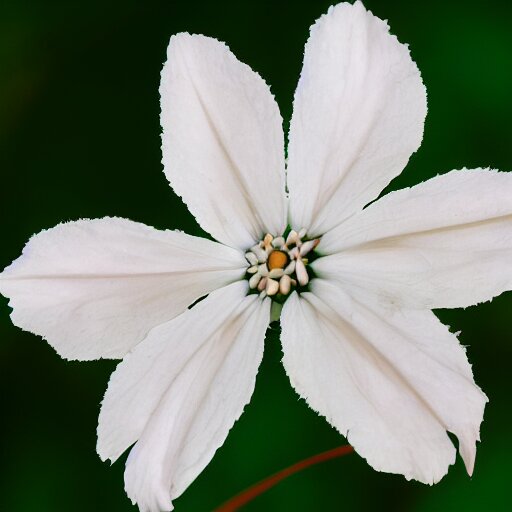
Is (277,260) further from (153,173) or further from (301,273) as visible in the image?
(153,173)

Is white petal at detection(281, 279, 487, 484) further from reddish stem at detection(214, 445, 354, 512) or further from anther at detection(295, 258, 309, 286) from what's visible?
reddish stem at detection(214, 445, 354, 512)

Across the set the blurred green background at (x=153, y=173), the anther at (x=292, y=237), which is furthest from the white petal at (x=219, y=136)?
the blurred green background at (x=153, y=173)

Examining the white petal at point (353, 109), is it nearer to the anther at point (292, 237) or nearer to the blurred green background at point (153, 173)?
the anther at point (292, 237)

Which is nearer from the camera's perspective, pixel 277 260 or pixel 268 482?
pixel 277 260

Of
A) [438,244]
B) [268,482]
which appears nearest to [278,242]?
[438,244]

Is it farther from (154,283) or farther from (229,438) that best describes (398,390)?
(229,438)

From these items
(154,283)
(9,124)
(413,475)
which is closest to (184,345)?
(154,283)
